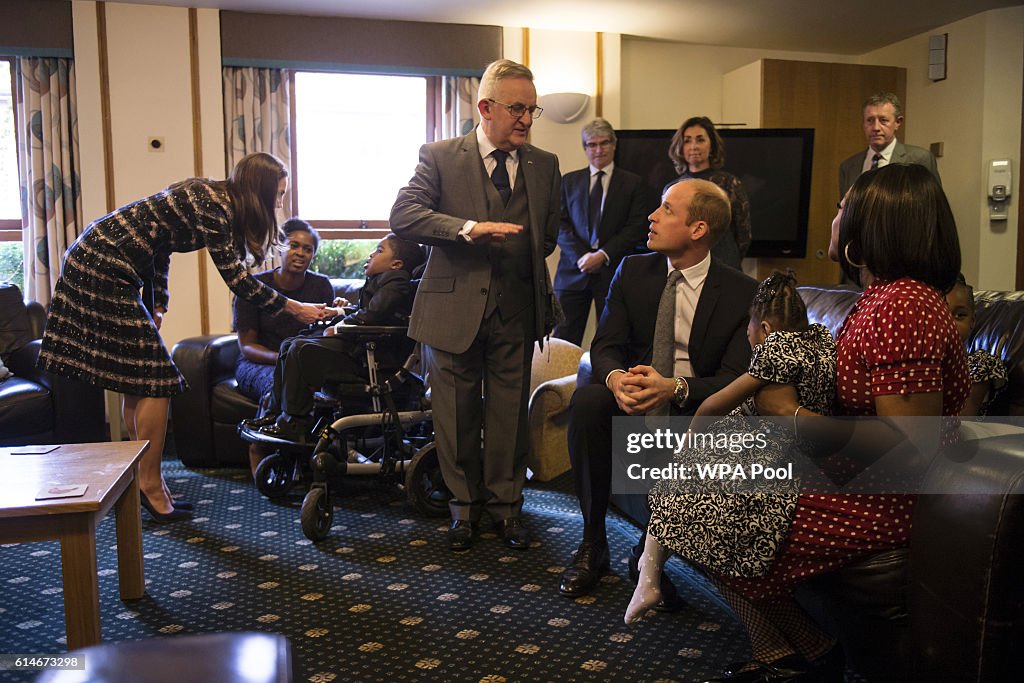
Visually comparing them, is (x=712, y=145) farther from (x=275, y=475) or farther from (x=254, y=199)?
(x=275, y=475)

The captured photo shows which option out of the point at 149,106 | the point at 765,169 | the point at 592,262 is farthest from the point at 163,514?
the point at 765,169

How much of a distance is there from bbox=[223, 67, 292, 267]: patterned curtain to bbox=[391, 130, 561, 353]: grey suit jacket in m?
2.78

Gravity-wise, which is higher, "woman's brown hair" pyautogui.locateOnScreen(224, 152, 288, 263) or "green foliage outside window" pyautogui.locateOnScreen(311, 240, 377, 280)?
"woman's brown hair" pyautogui.locateOnScreen(224, 152, 288, 263)

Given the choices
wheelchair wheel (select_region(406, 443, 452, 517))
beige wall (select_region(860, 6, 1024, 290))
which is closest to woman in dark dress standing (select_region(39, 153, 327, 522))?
wheelchair wheel (select_region(406, 443, 452, 517))

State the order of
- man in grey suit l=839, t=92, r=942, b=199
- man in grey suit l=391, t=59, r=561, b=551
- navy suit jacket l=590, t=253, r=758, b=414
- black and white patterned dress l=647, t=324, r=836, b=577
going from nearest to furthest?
black and white patterned dress l=647, t=324, r=836, b=577 → navy suit jacket l=590, t=253, r=758, b=414 → man in grey suit l=391, t=59, r=561, b=551 → man in grey suit l=839, t=92, r=942, b=199

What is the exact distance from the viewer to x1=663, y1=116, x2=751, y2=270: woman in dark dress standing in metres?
4.15

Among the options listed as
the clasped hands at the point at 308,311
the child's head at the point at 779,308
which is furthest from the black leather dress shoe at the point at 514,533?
the child's head at the point at 779,308

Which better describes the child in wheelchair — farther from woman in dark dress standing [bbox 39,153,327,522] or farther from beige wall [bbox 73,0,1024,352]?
beige wall [bbox 73,0,1024,352]

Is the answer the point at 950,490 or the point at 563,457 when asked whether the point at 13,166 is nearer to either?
the point at 563,457

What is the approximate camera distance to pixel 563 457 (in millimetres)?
3773

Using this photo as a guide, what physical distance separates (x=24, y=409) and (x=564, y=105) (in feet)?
11.7

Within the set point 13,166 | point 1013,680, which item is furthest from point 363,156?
point 1013,680

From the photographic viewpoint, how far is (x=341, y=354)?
3260 mm

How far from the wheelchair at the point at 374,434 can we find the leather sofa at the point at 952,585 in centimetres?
165
